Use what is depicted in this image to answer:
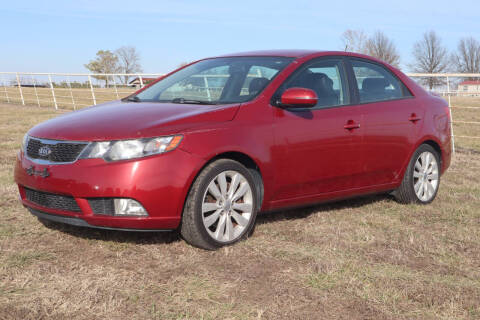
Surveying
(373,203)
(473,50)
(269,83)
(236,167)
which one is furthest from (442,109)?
(473,50)

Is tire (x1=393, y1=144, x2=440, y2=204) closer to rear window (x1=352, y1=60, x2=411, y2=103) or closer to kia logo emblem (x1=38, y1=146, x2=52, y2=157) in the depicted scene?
rear window (x1=352, y1=60, x2=411, y2=103)

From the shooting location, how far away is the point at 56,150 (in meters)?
4.23

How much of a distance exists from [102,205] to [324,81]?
90.7 inches

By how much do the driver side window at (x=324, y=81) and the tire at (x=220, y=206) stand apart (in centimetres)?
98

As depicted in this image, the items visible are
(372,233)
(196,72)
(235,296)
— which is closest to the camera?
(235,296)

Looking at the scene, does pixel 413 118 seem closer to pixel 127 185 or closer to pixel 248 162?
pixel 248 162

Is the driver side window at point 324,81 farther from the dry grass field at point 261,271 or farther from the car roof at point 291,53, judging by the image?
the dry grass field at point 261,271

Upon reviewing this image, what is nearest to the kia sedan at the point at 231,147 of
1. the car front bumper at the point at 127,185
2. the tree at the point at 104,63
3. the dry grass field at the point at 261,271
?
the car front bumper at the point at 127,185

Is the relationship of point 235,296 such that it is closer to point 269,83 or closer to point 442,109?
point 269,83

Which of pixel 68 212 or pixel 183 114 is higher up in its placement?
pixel 183 114

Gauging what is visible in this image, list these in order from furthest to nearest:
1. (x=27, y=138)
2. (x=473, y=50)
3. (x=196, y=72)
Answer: (x=473, y=50), (x=196, y=72), (x=27, y=138)

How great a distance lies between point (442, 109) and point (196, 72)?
9.02 ft

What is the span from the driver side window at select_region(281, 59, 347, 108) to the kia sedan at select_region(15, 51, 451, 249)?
1 cm

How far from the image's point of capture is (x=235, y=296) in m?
3.56
